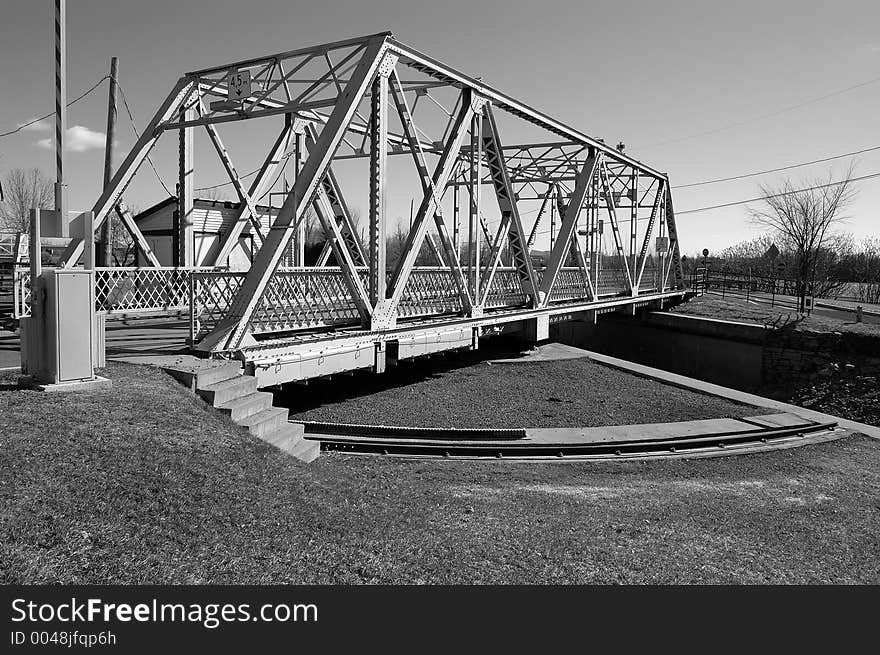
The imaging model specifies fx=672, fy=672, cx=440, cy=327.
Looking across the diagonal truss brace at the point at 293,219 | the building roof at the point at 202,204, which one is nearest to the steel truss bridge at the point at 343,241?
the diagonal truss brace at the point at 293,219

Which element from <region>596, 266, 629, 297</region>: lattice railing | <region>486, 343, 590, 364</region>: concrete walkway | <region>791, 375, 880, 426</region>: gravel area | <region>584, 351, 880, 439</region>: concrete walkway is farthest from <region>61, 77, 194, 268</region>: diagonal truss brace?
<region>791, 375, 880, 426</region>: gravel area

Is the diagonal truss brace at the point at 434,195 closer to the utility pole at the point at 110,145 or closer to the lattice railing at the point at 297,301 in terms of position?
the lattice railing at the point at 297,301

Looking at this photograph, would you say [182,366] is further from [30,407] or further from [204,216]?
[204,216]

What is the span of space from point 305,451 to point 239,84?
7.67 metres

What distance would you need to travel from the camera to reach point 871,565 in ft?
23.5

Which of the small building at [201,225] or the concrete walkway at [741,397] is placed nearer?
the concrete walkway at [741,397]

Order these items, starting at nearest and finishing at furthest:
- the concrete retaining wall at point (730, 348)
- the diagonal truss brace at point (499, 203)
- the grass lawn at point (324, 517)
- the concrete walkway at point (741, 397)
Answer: the grass lawn at point (324, 517)
the concrete walkway at point (741, 397)
the diagonal truss brace at point (499, 203)
the concrete retaining wall at point (730, 348)

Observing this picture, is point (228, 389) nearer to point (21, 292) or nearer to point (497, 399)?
point (21, 292)

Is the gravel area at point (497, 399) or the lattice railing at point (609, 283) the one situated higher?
the lattice railing at point (609, 283)

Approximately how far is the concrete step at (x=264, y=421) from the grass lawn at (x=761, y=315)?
22.8 m

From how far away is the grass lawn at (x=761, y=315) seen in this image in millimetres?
25406

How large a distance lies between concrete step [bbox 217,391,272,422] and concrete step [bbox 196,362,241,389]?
1.33ft

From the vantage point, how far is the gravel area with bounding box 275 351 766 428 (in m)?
14.3

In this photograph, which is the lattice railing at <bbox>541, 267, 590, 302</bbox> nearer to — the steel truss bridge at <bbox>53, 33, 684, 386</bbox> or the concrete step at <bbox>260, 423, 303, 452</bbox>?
the steel truss bridge at <bbox>53, 33, 684, 386</bbox>
